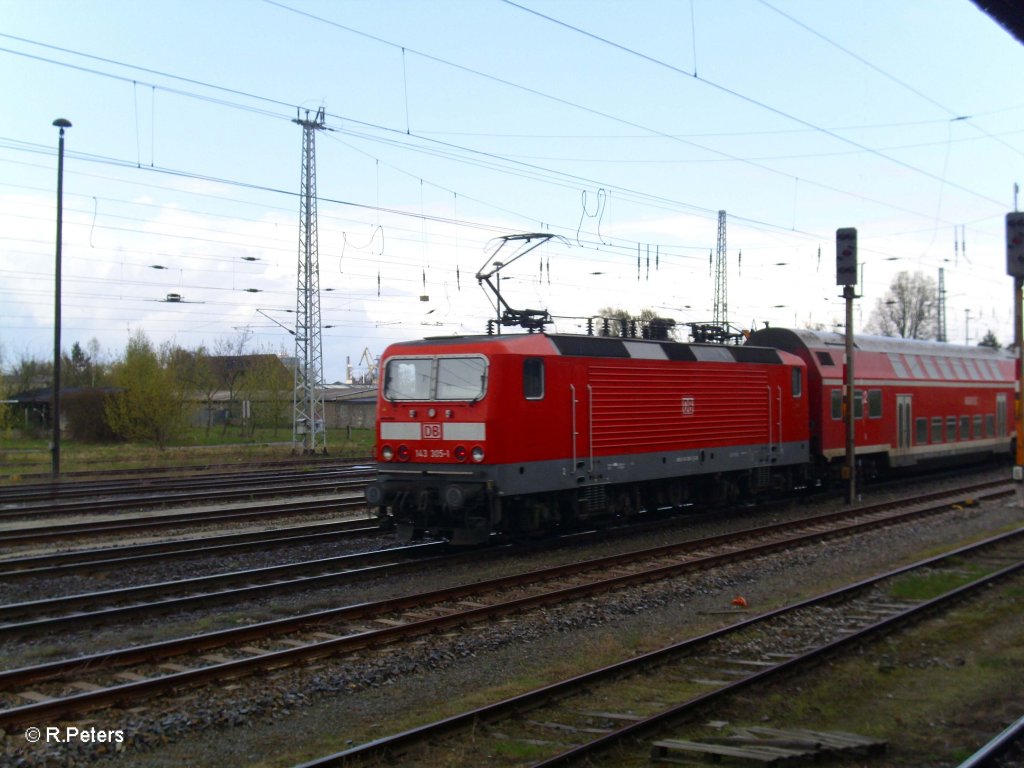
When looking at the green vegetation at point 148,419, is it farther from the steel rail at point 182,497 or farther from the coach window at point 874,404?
the coach window at point 874,404

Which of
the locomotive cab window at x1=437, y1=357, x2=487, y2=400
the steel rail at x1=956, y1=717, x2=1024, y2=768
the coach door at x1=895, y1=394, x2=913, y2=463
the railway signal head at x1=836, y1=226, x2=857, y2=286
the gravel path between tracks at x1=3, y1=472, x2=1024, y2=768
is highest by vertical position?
the railway signal head at x1=836, y1=226, x2=857, y2=286

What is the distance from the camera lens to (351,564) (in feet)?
44.8

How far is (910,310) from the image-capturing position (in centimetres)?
7269

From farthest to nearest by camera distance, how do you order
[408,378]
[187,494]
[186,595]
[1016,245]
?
[187,494], [1016,245], [408,378], [186,595]

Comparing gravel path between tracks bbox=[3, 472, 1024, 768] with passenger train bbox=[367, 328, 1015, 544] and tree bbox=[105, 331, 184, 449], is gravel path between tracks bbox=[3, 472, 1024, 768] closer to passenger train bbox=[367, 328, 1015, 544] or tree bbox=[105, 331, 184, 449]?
passenger train bbox=[367, 328, 1015, 544]

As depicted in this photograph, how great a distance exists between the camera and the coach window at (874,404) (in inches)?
928

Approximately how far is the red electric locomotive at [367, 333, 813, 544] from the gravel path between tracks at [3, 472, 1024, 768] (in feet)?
3.76

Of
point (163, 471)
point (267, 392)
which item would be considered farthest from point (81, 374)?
point (163, 471)

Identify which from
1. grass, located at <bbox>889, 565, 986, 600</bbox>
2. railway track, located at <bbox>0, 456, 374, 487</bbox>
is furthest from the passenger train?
railway track, located at <bbox>0, 456, 374, 487</bbox>

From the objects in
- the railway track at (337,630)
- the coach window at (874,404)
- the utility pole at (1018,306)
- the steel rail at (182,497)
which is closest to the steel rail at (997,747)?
the railway track at (337,630)

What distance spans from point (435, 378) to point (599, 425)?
2.97 m

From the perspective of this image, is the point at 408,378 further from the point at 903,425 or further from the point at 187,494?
the point at 903,425

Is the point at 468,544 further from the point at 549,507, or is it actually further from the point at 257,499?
the point at 257,499

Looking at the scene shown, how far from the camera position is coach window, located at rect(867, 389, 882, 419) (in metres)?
23.6
